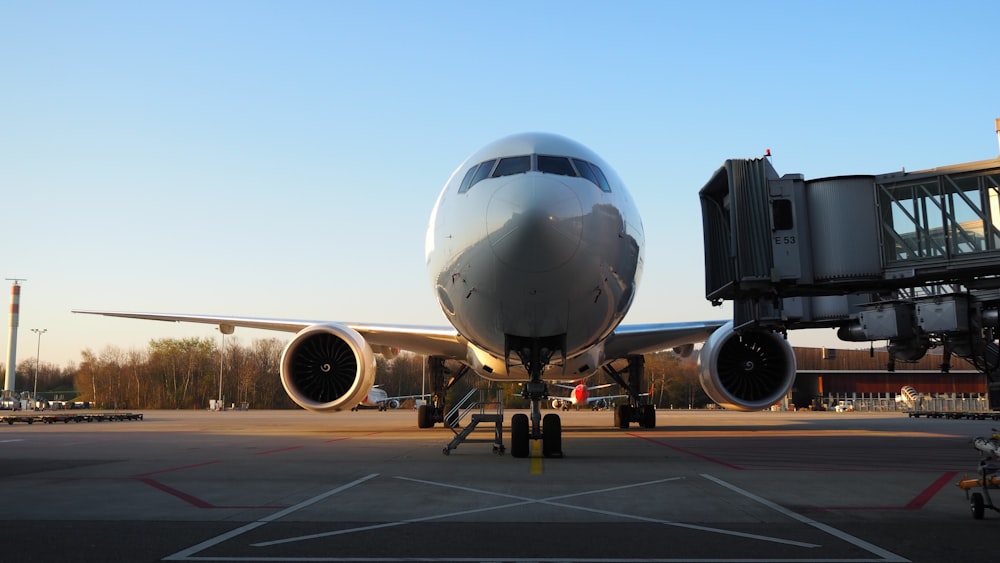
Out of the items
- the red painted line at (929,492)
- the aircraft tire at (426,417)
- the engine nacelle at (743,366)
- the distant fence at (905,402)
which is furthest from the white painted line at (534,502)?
the distant fence at (905,402)

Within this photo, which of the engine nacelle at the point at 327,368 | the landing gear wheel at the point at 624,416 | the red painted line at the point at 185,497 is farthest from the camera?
the landing gear wheel at the point at 624,416

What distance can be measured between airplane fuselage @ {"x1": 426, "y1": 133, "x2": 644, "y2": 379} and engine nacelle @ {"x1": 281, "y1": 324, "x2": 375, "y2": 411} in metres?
4.30

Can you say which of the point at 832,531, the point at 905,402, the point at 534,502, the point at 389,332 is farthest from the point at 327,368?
the point at 905,402

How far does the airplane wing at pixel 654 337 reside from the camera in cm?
1622

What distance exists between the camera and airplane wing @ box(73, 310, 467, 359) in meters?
16.2

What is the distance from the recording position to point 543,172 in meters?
9.68

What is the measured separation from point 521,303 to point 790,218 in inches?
147

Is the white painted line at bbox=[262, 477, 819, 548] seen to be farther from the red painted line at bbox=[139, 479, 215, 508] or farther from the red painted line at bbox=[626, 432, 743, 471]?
the red painted line at bbox=[626, 432, 743, 471]

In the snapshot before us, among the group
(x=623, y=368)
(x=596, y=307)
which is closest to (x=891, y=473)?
(x=596, y=307)

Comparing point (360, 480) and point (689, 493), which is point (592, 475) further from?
point (360, 480)

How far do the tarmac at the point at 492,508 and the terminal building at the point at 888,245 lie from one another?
1664mm

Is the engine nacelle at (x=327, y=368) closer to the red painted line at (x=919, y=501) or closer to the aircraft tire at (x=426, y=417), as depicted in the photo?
the aircraft tire at (x=426, y=417)

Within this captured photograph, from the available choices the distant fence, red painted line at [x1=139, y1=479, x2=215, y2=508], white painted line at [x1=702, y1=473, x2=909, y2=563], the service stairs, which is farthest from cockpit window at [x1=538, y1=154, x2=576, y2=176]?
the distant fence

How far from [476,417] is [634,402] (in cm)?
882
